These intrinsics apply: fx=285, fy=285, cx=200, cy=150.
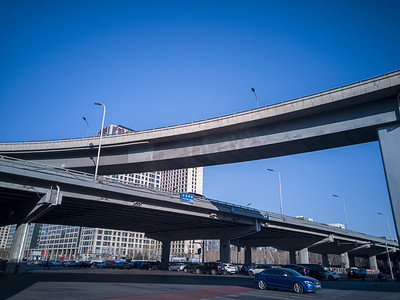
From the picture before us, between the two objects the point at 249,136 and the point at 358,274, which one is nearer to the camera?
the point at 249,136

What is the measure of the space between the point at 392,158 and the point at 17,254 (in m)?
36.2

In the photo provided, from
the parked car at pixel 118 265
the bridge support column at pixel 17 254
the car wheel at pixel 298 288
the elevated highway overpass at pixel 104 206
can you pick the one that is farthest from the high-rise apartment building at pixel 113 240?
the car wheel at pixel 298 288

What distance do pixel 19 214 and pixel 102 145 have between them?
459 inches

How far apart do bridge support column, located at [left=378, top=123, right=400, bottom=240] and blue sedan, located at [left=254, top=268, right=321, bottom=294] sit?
8.93 m

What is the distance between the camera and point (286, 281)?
63.0 feet

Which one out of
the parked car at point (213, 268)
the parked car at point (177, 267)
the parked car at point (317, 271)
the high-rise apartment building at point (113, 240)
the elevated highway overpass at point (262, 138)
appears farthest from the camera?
the high-rise apartment building at point (113, 240)

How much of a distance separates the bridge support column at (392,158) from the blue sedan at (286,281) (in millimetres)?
8931

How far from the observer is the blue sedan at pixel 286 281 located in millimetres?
18281

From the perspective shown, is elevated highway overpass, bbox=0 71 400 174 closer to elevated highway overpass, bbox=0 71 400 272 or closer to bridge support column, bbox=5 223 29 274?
elevated highway overpass, bbox=0 71 400 272

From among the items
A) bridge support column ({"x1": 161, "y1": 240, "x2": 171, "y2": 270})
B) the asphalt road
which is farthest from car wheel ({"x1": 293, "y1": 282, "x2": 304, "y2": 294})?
bridge support column ({"x1": 161, "y1": 240, "x2": 171, "y2": 270})

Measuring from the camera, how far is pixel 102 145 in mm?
33062

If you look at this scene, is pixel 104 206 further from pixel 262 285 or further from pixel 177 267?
pixel 177 267

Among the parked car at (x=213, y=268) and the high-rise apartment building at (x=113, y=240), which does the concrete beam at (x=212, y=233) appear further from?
the high-rise apartment building at (x=113, y=240)

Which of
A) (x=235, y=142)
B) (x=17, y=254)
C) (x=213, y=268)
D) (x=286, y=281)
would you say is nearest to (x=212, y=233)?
(x=213, y=268)
